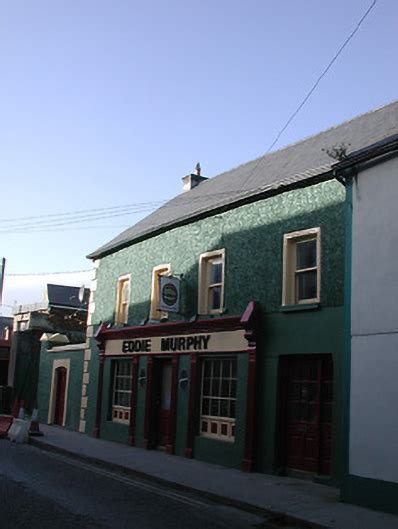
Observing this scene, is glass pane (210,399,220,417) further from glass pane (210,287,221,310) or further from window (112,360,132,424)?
window (112,360,132,424)

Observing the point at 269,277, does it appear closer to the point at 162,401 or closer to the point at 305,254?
the point at 305,254

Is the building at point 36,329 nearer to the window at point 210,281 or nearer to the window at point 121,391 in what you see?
the window at point 121,391

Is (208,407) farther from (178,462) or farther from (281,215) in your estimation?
(281,215)

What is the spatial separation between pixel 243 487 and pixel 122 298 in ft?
31.8

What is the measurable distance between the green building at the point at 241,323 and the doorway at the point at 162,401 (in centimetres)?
3

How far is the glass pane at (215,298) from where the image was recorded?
15648 mm

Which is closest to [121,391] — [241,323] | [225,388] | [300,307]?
[225,388]

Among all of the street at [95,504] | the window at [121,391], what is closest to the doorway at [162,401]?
the window at [121,391]

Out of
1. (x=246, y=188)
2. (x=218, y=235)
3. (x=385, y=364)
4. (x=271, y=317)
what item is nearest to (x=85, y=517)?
(x=385, y=364)

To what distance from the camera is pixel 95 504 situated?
940cm

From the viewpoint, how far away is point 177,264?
17.2 meters

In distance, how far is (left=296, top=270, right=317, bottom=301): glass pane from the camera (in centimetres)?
1296

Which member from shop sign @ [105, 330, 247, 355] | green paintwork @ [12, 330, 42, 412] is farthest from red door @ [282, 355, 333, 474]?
green paintwork @ [12, 330, 42, 412]

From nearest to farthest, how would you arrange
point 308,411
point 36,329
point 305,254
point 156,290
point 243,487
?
Answer: point 243,487 → point 308,411 → point 305,254 → point 156,290 → point 36,329
